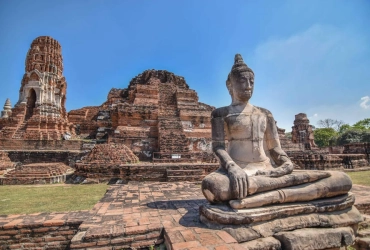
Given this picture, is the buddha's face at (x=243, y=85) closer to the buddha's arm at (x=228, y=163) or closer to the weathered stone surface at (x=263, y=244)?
the buddha's arm at (x=228, y=163)

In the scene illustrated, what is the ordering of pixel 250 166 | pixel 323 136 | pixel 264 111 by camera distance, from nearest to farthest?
pixel 250 166
pixel 264 111
pixel 323 136

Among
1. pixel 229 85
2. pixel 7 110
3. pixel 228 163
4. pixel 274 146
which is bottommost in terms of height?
pixel 228 163

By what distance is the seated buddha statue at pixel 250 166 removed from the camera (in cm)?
289

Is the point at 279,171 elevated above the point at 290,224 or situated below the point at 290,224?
above

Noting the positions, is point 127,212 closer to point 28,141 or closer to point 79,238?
point 79,238

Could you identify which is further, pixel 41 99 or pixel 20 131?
pixel 41 99

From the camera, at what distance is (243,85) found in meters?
3.70

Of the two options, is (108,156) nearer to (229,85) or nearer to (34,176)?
(34,176)

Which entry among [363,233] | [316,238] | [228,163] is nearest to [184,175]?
[228,163]

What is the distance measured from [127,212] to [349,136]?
41634mm

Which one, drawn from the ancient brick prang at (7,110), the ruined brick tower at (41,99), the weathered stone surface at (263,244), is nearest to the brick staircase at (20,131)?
the ruined brick tower at (41,99)

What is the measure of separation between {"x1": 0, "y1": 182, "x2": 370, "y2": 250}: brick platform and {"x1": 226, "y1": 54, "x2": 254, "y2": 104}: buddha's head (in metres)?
2.11

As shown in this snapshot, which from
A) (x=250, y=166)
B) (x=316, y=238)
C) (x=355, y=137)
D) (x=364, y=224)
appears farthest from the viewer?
(x=355, y=137)

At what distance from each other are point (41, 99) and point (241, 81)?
21.1 m
